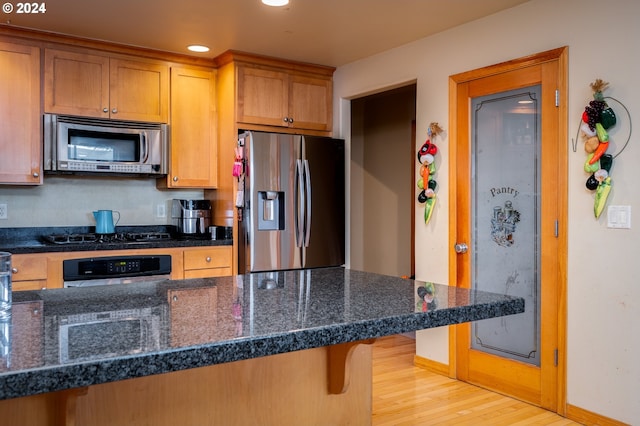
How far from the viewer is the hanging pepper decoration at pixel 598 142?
2760 mm

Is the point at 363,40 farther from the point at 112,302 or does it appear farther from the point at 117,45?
the point at 112,302

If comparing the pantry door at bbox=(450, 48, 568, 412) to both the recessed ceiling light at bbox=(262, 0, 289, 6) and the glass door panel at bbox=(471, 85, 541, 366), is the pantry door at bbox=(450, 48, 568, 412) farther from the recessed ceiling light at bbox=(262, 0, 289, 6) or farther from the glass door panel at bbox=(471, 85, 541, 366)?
the recessed ceiling light at bbox=(262, 0, 289, 6)

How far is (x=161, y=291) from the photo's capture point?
1.62 metres

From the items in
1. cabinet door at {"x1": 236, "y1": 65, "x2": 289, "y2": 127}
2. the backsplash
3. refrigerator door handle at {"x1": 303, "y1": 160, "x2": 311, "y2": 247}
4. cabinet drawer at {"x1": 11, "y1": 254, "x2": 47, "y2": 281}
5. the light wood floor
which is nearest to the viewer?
the light wood floor

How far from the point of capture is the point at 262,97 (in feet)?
14.0

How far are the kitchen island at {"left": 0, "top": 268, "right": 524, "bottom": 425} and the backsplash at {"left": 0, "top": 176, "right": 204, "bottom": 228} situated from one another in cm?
263

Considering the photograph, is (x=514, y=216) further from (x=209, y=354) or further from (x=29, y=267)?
(x=29, y=267)

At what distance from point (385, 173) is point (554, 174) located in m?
2.63

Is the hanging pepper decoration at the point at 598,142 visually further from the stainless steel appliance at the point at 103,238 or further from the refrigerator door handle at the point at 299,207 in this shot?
the stainless steel appliance at the point at 103,238

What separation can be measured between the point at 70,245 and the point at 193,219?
41.8 inches

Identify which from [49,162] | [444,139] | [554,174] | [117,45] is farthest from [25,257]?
[554,174]

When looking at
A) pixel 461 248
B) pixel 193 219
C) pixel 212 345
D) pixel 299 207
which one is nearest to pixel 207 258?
pixel 193 219

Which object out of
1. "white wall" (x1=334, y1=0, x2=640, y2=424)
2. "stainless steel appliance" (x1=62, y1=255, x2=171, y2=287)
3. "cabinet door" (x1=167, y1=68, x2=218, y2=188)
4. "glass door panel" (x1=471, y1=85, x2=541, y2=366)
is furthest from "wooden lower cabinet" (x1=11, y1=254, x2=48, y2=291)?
"white wall" (x1=334, y1=0, x2=640, y2=424)

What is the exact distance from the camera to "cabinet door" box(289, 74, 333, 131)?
445 cm
